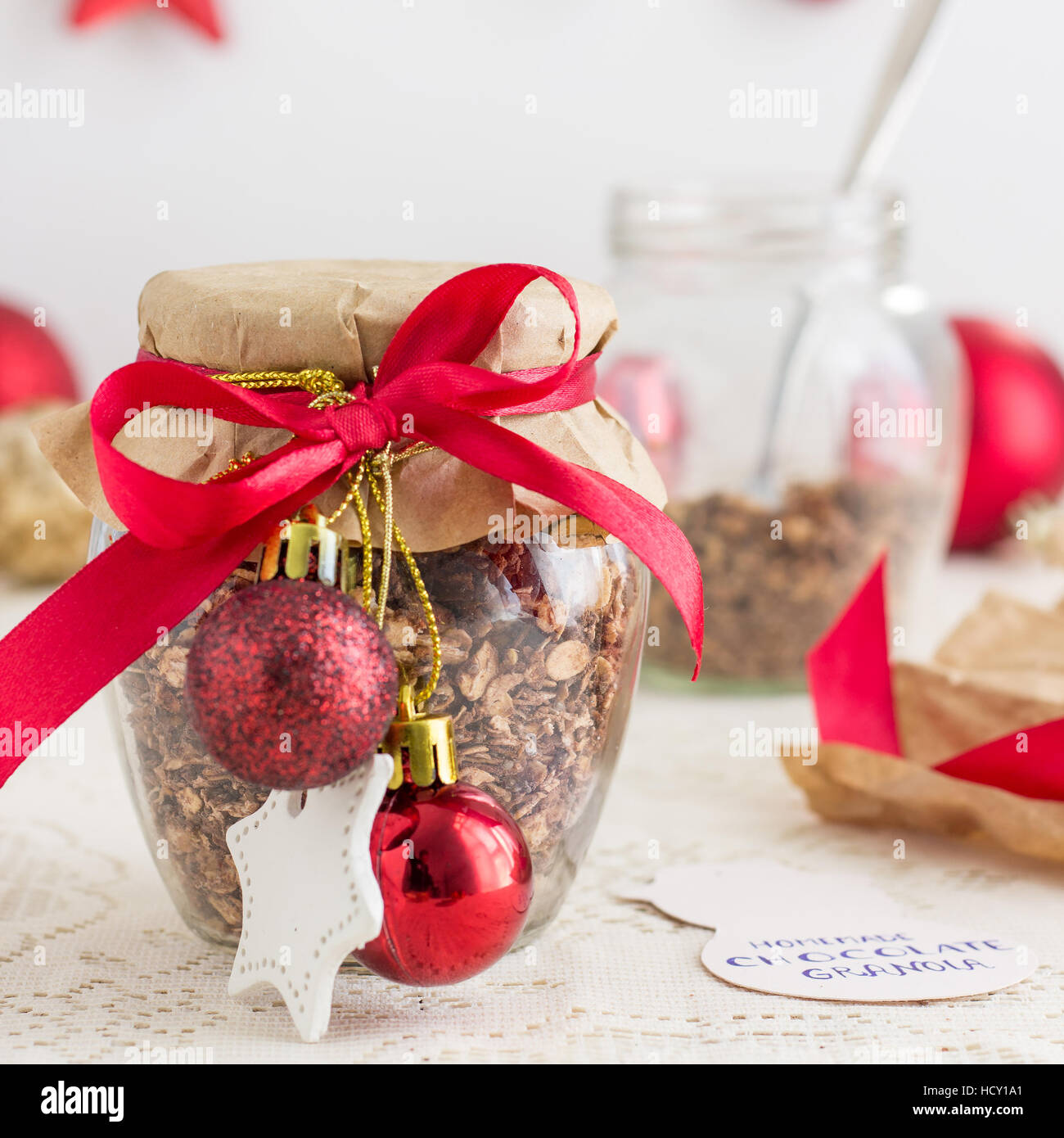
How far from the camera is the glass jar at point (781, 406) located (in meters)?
1.06

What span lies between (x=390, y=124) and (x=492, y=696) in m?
0.99

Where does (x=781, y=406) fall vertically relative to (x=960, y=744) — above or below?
above

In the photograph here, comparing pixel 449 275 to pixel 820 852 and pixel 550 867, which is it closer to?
pixel 550 867

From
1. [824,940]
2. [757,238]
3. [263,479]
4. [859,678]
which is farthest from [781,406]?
[263,479]

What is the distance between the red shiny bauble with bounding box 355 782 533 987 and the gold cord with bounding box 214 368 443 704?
0.05 m

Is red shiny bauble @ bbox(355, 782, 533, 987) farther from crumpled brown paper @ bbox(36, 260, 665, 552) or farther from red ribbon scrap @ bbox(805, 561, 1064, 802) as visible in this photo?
red ribbon scrap @ bbox(805, 561, 1064, 802)

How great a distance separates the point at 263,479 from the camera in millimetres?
509

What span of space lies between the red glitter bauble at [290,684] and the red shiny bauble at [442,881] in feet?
0.12

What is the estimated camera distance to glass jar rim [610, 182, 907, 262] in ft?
3.55

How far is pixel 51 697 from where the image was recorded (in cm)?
56

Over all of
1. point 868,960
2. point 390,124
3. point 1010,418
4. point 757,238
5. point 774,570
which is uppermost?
point 390,124

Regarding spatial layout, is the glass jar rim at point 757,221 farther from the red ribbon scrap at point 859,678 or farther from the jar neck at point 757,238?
the red ribbon scrap at point 859,678

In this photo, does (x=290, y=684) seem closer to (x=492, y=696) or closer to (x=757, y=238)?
(x=492, y=696)

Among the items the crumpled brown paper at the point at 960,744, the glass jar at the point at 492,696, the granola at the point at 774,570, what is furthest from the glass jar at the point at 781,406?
the glass jar at the point at 492,696
